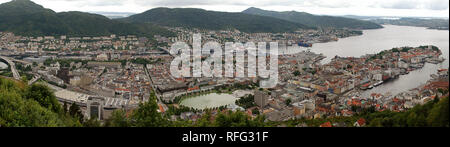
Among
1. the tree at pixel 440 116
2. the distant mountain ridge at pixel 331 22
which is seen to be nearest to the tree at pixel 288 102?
the tree at pixel 440 116

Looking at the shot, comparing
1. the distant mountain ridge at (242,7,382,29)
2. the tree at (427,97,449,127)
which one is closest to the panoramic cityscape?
the tree at (427,97,449,127)

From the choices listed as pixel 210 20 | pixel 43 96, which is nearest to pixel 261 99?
pixel 43 96

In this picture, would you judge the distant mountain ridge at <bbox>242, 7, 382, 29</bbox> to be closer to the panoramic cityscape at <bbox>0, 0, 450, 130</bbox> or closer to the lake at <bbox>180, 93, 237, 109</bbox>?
the panoramic cityscape at <bbox>0, 0, 450, 130</bbox>

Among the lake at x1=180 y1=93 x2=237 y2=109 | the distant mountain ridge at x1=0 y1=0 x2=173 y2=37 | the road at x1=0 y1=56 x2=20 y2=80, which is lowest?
the lake at x1=180 y1=93 x2=237 y2=109

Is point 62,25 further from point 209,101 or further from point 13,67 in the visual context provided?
point 209,101

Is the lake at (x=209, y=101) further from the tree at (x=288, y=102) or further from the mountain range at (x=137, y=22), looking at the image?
the mountain range at (x=137, y=22)
